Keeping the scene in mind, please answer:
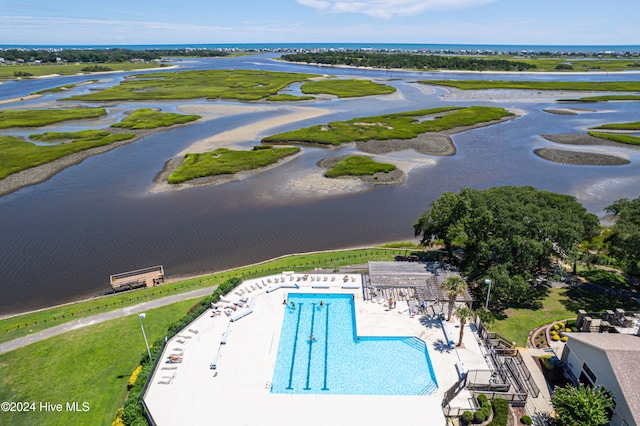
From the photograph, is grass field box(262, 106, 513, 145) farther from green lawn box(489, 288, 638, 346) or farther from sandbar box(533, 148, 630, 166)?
green lawn box(489, 288, 638, 346)

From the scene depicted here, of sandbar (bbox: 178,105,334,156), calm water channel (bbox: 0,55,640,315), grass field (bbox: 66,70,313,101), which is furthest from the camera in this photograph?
grass field (bbox: 66,70,313,101)

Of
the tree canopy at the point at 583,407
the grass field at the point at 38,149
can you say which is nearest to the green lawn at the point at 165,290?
the tree canopy at the point at 583,407

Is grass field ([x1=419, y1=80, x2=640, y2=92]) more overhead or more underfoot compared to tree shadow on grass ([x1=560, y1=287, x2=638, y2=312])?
more overhead

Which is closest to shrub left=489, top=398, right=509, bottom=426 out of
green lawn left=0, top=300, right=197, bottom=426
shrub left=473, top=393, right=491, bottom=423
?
shrub left=473, top=393, right=491, bottom=423

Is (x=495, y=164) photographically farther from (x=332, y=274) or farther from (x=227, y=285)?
(x=227, y=285)

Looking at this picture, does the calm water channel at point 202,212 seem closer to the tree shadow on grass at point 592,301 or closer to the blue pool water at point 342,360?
the blue pool water at point 342,360

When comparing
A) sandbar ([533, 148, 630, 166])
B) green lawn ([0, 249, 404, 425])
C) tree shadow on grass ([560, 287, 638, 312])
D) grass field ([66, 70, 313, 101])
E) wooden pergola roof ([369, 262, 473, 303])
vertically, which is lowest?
green lawn ([0, 249, 404, 425])

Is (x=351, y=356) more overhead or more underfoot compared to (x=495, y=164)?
more underfoot

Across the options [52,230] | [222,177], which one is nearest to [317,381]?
[52,230]
